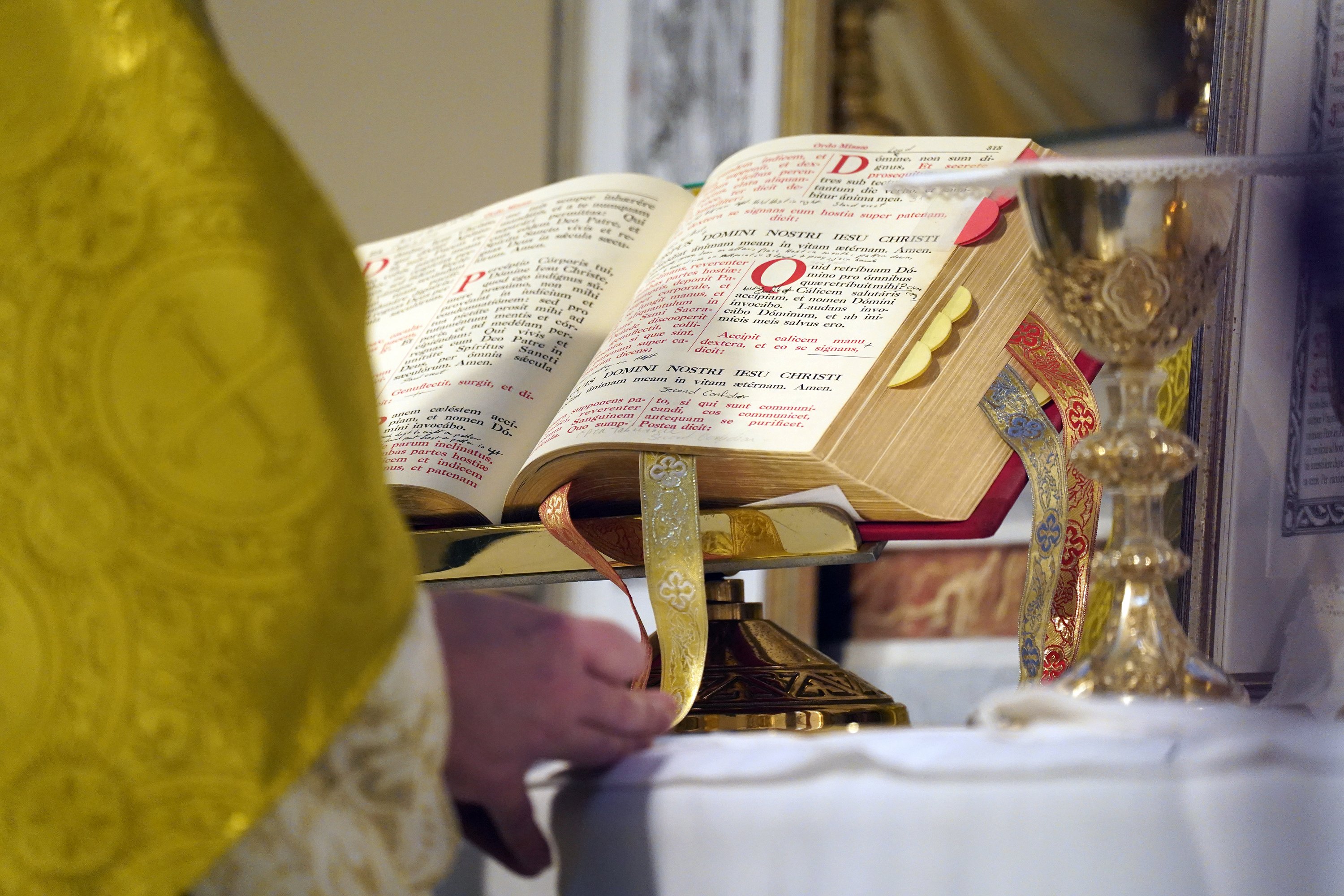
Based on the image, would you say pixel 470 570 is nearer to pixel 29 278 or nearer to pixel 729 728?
pixel 729 728

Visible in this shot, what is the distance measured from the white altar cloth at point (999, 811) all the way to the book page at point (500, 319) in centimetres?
33

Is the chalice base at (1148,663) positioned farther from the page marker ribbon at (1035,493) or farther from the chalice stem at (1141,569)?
the page marker ribbon at (1035,493)

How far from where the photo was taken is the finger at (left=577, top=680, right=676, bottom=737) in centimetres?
36

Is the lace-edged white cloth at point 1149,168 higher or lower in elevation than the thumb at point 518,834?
higher

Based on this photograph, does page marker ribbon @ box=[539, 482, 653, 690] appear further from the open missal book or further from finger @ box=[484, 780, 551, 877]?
finger @ box=[484, 780, 551, 877]

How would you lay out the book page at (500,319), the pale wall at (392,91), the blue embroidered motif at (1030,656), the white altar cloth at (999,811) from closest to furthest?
1. the white altar cloth at (999,811)
2. the blue embroidered motif at (1030,656)
3. the book page at (500,319)
4. the pale wall at (392,91)

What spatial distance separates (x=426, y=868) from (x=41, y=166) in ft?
0.73

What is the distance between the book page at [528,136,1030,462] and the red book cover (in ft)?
0.17

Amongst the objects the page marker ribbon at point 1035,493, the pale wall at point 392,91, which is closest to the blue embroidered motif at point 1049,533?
the page marker ribbon at point 1035,493

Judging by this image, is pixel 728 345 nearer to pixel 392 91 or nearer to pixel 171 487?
pixel 171 487

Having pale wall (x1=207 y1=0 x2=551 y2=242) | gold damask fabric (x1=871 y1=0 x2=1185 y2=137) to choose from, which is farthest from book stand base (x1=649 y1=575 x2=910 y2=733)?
pale wall (x1=207 y1=0 x2=551 y2=242)

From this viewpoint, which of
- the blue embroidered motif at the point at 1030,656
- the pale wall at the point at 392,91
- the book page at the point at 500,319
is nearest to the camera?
the blue embroidered motif at the point at 1030,656

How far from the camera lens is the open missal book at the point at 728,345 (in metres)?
0.55

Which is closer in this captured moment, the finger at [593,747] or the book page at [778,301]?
the finger at [593,747]
